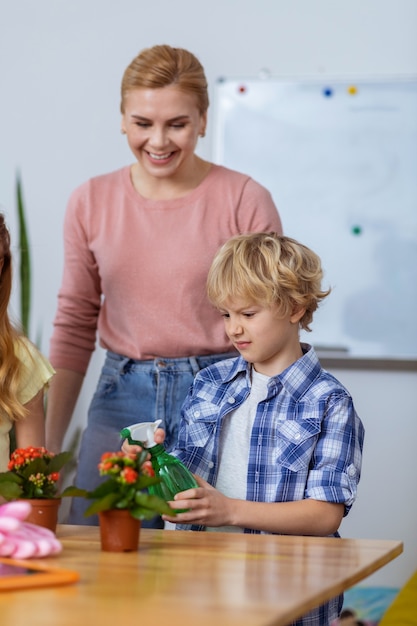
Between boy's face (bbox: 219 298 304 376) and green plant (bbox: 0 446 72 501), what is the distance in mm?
533

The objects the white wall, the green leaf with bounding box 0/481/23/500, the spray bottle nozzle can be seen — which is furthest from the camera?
the white wall

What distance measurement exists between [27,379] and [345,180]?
1894mm

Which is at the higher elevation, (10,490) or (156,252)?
(156,252)

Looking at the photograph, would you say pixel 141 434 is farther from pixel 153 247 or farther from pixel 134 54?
pixel 134 54

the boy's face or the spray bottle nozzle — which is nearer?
the spray bottle nozzle

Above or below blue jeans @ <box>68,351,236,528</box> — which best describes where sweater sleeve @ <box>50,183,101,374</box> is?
above

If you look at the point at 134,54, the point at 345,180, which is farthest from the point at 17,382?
the point at 134,54

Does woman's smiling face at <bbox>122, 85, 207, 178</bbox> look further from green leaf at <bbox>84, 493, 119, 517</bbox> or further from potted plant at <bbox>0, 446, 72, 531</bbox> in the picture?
green leaf at <bbox>84, 493, 119, 517</bbox>

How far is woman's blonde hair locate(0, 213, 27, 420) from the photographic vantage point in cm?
186

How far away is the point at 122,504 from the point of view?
4.20 ft

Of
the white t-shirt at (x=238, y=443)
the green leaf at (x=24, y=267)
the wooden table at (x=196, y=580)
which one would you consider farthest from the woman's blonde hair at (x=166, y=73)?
the green leaf at (x=24, y=267)

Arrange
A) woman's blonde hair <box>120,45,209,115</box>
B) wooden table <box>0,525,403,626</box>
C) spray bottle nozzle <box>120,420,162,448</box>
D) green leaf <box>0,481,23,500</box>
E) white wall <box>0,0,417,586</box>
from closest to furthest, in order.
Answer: wooden table <box>0,525,403,626</box> < green leaf <box>0,481,23,500</box> < spray bottle nozzle <box>120,420,162,448</box> < woman's blonde hair <box>120,45,209,115</box> < white wall <box>0,0,417,586</box>

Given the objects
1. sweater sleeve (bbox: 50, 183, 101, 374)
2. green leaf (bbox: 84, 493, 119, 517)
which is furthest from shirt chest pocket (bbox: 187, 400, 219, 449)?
green leaf (bbox: 84, 493, 119, 517)

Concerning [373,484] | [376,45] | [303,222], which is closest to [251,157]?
[303,222]
